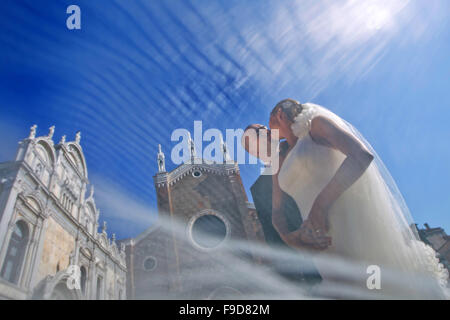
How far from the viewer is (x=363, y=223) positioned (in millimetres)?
1408

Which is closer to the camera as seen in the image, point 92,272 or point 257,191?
point 257,191

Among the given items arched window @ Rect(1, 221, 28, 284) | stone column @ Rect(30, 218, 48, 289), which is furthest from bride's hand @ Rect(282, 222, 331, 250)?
stone column @ Rect(30, 218, 48, 289)

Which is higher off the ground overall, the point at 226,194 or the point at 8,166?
the point at 226,194

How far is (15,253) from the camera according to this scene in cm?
688

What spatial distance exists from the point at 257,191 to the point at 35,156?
29.0ft

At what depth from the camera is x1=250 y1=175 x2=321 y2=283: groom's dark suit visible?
6.57 feet

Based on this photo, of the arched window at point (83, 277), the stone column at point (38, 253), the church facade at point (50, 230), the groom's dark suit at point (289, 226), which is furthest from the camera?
the arched window at point (83, 277)

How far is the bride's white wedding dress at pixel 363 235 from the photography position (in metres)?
1.27

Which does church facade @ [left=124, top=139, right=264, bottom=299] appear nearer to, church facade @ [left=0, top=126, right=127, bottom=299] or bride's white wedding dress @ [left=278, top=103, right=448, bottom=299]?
church facade @ [left=0, top=126, right=127, bottom=299]

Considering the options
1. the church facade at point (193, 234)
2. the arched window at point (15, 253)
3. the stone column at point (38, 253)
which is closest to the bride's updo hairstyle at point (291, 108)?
the arched window at point (15, 253)

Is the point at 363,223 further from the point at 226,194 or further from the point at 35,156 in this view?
the point at 226,194

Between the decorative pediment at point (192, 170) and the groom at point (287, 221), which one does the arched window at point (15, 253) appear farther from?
the decorative pediment at point (192, 170)

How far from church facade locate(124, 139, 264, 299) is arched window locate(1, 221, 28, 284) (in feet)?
27.7
